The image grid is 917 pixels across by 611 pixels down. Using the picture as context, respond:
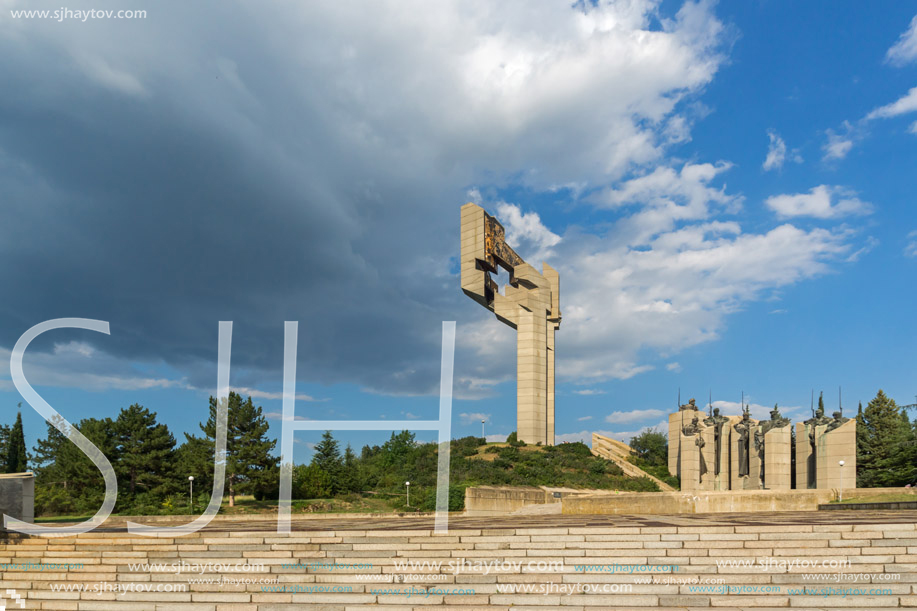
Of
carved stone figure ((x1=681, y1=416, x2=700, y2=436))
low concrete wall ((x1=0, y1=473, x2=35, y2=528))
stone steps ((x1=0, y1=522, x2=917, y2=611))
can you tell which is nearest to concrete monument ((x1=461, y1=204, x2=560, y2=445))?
carved stone figure ((x1=681, y1=416, x2=700, y2=436))

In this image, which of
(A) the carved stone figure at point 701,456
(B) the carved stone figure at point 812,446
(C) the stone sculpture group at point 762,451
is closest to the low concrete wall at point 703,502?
(C) the stone sculpture group at point 762,451

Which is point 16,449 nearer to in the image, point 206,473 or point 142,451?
point 142,451

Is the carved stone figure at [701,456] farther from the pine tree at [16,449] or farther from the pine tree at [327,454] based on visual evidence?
the pine tree at [16,449]

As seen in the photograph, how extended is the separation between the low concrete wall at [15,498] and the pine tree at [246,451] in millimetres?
17205

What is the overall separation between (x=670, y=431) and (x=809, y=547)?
3238 cm

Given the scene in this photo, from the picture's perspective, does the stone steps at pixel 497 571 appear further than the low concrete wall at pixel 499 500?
No

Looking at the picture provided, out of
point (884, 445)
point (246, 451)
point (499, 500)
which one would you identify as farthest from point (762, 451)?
point (246, 451)

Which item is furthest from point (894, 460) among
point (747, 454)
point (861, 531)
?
point (861, 531)

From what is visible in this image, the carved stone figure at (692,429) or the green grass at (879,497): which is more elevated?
the carved stone figure at (692,429)

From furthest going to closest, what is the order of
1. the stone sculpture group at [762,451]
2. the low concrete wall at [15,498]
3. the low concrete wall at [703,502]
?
the stone sculpture group at [762,451]
the low concrete wall at [703,502]
the low concrete wall at [15,498]

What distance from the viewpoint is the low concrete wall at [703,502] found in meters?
16.2

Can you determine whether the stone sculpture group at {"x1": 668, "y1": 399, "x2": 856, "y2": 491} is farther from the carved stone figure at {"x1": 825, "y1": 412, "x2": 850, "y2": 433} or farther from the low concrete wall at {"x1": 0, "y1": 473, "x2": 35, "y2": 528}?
the low concrete wall at {"x1": 0, "y1": 473, "x2": 35, "y2": 528}

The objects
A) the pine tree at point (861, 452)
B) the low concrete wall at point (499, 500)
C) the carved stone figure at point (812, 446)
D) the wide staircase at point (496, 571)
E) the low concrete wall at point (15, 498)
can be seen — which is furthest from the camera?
the pine tree at point (861, 452)

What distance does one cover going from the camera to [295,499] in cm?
2992
